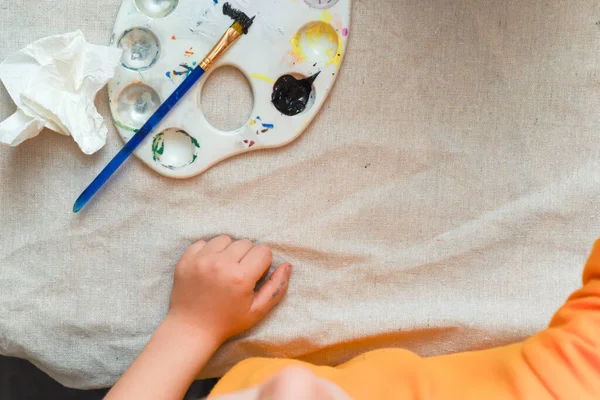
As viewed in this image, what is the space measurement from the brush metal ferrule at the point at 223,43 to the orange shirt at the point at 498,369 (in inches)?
11.2

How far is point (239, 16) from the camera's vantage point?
1.76 ft

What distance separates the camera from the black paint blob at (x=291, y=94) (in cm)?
55

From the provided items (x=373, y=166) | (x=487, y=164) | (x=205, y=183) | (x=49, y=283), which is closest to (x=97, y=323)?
(x=49, y=283)

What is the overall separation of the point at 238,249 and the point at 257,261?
22 mm

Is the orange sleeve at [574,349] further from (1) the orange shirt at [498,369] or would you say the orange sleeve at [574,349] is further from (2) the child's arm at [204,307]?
(2) the child's arm at [204,307]

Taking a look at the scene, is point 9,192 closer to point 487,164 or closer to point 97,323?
point 97,323

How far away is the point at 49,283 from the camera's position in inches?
22.0

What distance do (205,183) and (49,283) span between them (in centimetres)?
18

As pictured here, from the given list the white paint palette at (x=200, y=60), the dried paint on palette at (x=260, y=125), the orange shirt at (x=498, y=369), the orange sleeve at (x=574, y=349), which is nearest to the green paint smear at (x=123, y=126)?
the white paint palette at (x=200, y=60)

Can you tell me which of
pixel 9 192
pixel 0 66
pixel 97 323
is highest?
pixel 0 66

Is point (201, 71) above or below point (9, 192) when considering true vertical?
above

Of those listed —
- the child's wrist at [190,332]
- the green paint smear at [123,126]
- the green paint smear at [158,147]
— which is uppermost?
the green paint smear at [123,126]

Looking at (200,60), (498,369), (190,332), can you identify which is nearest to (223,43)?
(200,60)

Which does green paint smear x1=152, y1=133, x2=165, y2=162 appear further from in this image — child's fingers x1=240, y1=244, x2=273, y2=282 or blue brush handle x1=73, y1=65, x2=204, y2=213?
child's fingers x1=240, y1=244, x2=273, y2=282
